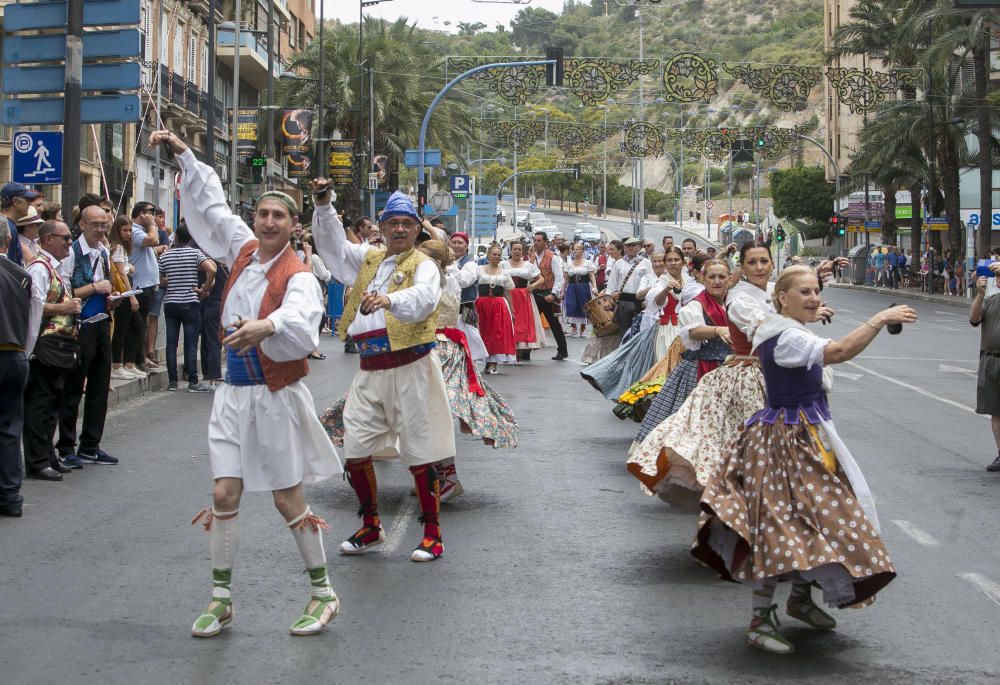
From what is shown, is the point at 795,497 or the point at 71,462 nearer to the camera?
the point at 795,497

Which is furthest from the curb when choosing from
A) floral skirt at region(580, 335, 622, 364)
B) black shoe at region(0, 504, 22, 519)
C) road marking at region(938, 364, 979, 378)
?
black shoe at region(0, 504, 22, 519)

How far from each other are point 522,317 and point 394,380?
46.5 feet

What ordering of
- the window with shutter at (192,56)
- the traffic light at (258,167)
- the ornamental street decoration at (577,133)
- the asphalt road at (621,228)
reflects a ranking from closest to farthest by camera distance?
1. the traffic light at (258,167)
2. the window with shutter at (192,56)
3. the ornamental street decoration at (577,133)
4. the asphalt road at (621,228)

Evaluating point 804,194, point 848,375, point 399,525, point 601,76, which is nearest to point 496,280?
point 848,375

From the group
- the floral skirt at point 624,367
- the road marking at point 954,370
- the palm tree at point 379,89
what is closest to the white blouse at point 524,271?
the road marking at point 954,370

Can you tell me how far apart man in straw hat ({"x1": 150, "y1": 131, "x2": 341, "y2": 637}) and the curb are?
127 feet

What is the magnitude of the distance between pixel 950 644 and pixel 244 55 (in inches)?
1941

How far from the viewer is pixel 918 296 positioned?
5225 cm

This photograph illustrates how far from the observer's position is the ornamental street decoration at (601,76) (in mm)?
36312

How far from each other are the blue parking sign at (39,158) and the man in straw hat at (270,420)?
8.94 metres

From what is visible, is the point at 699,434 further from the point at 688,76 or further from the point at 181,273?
the point at 688,76

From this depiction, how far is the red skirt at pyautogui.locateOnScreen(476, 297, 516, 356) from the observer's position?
749 inches

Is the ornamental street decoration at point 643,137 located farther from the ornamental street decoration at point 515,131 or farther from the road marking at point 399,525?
the road marking at point 399,525

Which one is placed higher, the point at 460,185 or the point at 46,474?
the point at 460,185
